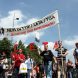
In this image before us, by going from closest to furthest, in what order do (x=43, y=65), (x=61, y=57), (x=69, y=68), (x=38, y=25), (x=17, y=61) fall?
(x=43, y=65)
(x=17, y=61)
(x=61, y=57)
(x=69, y=68)
(x=38, y=25)

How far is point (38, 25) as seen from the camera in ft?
71.9

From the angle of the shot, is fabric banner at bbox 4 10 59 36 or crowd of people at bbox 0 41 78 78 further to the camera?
fabric banner at bbox 4 10 59 36

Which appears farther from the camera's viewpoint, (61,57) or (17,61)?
(61,57)

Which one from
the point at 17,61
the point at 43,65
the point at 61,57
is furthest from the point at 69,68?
the point at 17,61

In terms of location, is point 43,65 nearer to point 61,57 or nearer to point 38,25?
point 61,57

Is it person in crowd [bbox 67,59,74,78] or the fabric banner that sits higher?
the fabric banner

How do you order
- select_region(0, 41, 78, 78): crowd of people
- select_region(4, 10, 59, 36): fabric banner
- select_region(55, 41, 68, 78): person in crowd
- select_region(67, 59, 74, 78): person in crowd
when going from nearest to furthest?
1. select_region(0, 41, 78, 78): crowd of people
2. select_region(67, 59, 74, 78): person in crowd
3. select_region(55, 41, 68, 78): person in crowd
4. select_region(4, 10, 59, 36): fabric banner

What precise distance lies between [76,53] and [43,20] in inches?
232

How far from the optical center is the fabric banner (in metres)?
21.1

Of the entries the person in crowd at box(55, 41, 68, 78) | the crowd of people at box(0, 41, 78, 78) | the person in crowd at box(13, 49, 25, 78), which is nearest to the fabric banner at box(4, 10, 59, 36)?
the person in crowd at box(55, 41, 68, 78)

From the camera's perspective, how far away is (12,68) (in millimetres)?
18969

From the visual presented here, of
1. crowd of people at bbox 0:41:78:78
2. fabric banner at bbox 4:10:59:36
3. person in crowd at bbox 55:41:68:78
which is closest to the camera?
crowd of people at bbox 0:41:78:78

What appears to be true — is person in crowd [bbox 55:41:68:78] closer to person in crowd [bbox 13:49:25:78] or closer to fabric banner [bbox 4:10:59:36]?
person in crowd [bbox 13:49:25:78]

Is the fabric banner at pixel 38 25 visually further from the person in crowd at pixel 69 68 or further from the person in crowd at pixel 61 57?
the person in crowd at pixel 69 68
